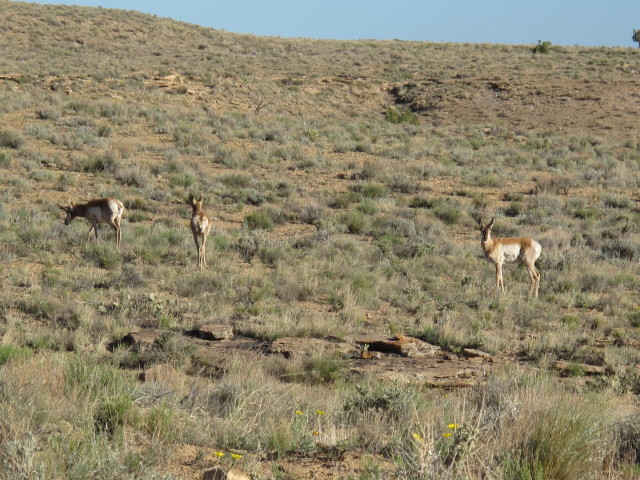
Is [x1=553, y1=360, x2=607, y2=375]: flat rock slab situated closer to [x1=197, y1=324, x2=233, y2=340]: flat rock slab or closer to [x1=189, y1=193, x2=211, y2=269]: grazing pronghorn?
[x1=197, y1=324, x2=233, y2=340]: flat rock slab

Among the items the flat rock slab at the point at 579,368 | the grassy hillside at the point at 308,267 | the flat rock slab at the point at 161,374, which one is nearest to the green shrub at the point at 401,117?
the grassy hillside at the point at 308,267

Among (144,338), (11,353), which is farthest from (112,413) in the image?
(144,338)

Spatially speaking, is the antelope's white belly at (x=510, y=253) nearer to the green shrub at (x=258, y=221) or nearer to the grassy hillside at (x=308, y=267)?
the grassy hillside at (x=308, y=267)

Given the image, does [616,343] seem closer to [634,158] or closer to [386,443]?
A: [386,443]

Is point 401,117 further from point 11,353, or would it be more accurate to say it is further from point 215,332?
point 11,353

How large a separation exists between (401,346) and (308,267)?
208 inches

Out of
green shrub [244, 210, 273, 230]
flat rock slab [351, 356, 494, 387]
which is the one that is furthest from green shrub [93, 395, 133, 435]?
green shrub [244, 210, 273, 230]

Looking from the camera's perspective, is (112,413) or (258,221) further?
(258,221)

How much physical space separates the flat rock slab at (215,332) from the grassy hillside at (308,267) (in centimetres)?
35

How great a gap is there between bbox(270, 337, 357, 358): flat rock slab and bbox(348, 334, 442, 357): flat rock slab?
0.97 ft

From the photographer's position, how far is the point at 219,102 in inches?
1465

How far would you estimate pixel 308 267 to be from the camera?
607 inches

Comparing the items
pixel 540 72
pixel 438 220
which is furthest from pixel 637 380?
pixel 540 72

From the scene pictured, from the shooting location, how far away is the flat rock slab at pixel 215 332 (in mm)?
10672
